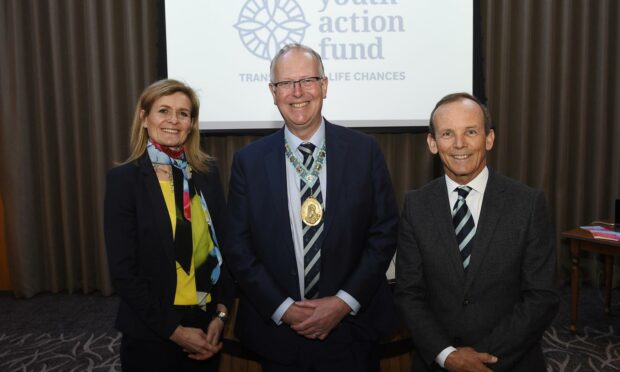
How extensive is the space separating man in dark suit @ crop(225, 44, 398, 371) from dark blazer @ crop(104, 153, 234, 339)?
0.25m

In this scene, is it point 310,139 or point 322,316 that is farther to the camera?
point 310,139

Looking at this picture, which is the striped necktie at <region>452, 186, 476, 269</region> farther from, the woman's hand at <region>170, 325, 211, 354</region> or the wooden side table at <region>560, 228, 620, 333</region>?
the wooden side table at <region>560, 228, 620, 333</region>

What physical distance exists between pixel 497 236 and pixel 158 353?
46.9 inches

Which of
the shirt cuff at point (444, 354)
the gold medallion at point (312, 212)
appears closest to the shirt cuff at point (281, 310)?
the gold medallion at point (312, 212)

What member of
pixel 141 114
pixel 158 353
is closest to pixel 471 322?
pixel 158 353

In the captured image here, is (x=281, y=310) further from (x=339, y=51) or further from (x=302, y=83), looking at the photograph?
(x=339, y=51)

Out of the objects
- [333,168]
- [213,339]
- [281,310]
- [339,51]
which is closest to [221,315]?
[213,339]

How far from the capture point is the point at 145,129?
1894 mm

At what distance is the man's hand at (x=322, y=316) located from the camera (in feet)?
5.14

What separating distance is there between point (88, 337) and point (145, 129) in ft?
7.51

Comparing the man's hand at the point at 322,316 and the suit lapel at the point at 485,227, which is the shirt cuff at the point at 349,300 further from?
the suit lapel at the point at 485,227

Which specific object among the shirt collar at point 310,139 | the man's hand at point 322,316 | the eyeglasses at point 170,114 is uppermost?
the eyeglasses at point 170,114

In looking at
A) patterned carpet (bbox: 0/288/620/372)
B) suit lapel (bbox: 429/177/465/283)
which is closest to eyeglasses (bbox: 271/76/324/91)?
suit lapel (bbox: 429/177/465/283)

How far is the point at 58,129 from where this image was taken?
14.3 feet
